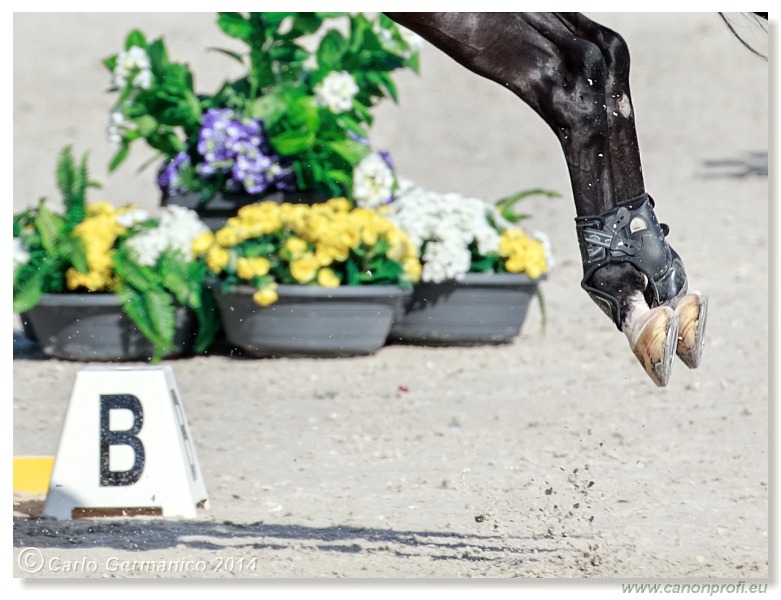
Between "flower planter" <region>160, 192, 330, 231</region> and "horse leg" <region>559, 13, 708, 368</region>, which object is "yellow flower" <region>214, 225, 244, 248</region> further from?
"horse leg" <region>559, 13, 708, 368</region>

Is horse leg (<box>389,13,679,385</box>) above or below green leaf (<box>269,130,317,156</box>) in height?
below

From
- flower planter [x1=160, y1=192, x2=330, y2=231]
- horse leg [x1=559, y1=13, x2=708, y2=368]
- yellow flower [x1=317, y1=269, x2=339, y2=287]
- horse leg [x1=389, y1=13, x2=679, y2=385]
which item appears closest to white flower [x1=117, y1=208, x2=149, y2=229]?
flower planter [x1=160, y1=192, x2=330, y2=231]

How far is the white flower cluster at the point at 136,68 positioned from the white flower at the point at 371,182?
1049mm

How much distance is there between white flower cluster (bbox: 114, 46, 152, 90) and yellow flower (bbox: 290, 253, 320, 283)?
113 centimetres

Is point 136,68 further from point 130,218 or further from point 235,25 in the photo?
point 130,218

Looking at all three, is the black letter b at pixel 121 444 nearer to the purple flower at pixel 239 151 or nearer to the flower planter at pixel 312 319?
the flower planter at pixel 312 319

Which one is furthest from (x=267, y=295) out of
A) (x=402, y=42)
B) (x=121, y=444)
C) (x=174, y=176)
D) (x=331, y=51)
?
(x=121, y=444)

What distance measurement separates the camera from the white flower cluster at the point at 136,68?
18.7ft

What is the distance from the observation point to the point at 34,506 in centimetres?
371

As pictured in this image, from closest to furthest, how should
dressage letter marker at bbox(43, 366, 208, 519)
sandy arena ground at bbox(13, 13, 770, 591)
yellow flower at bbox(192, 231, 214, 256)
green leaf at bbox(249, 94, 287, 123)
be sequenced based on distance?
sandy arena ground at bbox(13, 13, 770, 591), dressage letter marker at bbox(43, 366, 208, 519), yellow flower at bbox(192, 231, 214, 256), green leaf at bbox(249, 94, 287, 123)

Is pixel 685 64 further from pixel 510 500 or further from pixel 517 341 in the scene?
pixel 510 500

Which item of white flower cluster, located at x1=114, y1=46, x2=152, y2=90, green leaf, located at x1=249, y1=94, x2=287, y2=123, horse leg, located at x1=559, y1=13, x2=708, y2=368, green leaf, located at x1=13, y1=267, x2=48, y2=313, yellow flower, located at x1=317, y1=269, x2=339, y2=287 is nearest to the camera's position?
horse leg, located at x1=559, y1=13, x2=708, y2=368

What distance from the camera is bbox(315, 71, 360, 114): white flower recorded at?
555 centimetres

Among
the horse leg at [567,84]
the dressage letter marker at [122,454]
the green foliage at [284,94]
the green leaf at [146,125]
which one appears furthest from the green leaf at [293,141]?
the horse leg at [567,84]
